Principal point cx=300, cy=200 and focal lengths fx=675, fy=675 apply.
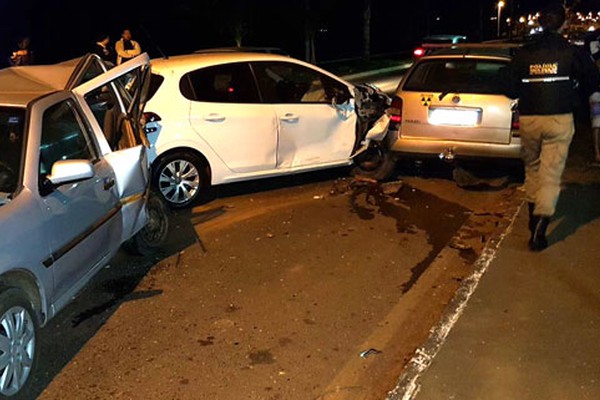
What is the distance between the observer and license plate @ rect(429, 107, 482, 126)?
7254 millimetres

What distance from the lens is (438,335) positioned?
4.14 meters

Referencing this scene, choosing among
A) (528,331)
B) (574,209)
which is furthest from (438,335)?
(574,209)

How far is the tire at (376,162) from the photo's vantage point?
8.05 meters

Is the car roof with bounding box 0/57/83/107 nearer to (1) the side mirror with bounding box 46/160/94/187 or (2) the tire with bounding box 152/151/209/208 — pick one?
(1) the side mirror with bounding box 46/160/94/187

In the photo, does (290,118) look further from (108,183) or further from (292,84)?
(108,183)

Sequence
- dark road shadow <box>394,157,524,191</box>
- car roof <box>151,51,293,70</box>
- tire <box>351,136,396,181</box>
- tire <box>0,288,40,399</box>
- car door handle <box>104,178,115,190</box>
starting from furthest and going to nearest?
tire <box>351,136,396,181</box> < dark road shadow <box>394,157,524,191</box> < car roof <box>151,51,293,70</box> < car door handle <box>104,178,115,190</box> < tire <box>0,288,40,399</box>

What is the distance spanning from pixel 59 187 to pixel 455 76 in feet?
Result: 16.2

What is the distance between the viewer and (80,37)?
76.1 feet

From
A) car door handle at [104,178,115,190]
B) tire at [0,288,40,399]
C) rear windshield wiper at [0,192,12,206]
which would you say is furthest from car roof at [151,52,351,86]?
tire at [0,288,40,399]

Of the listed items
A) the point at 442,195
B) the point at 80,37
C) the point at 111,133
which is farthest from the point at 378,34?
the point at 111,133

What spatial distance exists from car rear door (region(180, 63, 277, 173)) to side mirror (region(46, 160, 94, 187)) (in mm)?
3035

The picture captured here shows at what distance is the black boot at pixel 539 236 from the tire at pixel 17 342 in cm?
382

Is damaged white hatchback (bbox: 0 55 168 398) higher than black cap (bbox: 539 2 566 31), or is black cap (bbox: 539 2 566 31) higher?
black cap (bbox: 539 2 566 31)

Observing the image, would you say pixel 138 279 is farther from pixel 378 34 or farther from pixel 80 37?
pixel 378 34
